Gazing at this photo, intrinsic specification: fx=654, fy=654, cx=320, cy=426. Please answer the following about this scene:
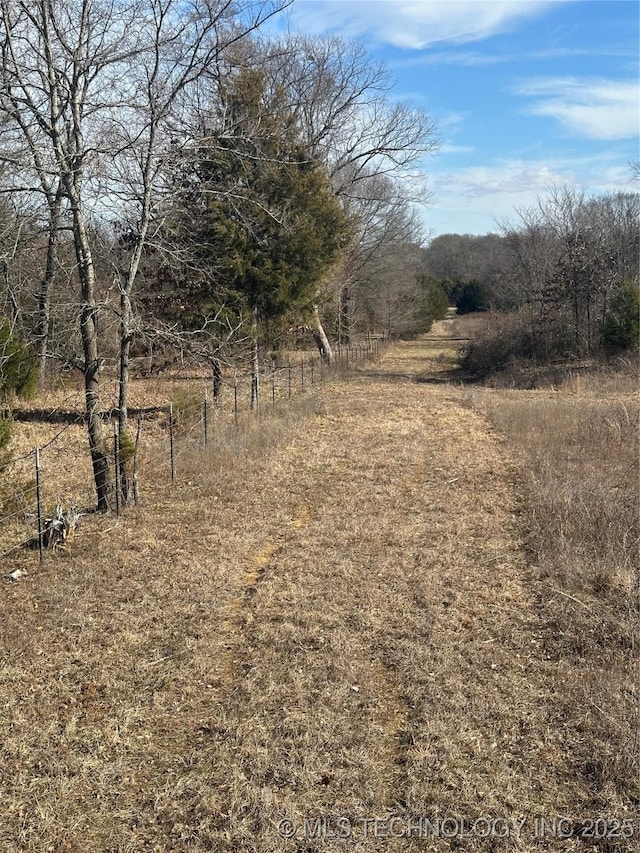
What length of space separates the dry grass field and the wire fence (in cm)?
35

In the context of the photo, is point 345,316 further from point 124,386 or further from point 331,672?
point 331,672

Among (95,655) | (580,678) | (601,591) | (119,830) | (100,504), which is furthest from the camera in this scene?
(100,504)

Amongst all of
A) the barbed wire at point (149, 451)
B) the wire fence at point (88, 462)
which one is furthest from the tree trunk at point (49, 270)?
the wire fence at point (88, 462)

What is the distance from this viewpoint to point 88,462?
1048 centimetres

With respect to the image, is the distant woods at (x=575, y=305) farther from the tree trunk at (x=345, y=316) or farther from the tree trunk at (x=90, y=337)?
the tree trunk at (x=90, y=337)

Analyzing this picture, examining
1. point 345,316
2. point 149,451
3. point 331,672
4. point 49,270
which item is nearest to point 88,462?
point 149,451

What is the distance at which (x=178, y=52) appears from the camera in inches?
272

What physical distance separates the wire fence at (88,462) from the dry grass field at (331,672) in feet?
1.16

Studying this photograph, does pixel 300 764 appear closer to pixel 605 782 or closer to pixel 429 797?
pixel 429 797

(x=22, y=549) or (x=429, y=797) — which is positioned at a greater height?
(x=22, y=549)

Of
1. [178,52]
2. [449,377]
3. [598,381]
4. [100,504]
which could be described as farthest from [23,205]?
[449,377]

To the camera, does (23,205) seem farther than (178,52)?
No

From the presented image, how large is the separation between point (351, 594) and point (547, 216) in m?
31.8

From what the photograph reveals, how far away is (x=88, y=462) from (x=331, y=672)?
7.37 m
